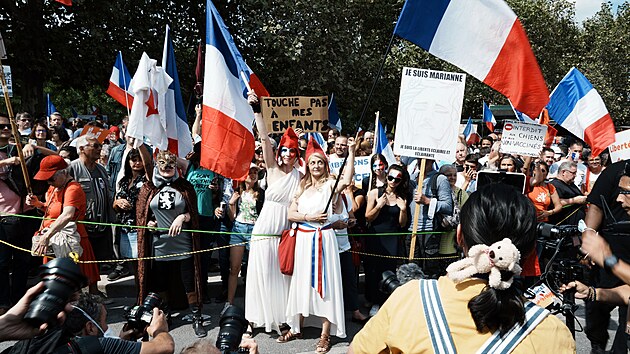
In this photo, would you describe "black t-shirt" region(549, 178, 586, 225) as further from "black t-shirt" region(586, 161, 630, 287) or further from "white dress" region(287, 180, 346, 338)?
"white dress" region(287, 180, 346, 338)

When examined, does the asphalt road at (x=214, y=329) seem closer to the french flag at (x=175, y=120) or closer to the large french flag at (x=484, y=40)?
the french flag at (x=175, y=120)

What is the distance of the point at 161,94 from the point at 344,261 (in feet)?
8.96

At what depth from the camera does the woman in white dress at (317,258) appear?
5711 mm

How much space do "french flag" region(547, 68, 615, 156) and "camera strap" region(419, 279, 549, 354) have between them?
6693 millimetres

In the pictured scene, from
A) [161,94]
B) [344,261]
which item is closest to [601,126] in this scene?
[344,261]

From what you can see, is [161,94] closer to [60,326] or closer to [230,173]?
[230,173]

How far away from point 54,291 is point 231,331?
722mm

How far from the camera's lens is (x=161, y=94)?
668 centimetres

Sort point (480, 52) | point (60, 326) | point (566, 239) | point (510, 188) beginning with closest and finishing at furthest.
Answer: point (510, 188) < point (60, 326) < point (566, 239) < point (480, 52)

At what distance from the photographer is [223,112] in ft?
20.2

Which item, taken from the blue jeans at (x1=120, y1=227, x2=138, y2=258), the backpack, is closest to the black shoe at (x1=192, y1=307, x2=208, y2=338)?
the blue jeans at (x1=120, y1=227, x2=138, y2=258)

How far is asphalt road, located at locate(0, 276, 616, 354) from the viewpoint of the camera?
19.1 ft

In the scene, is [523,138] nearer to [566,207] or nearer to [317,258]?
[566,207]

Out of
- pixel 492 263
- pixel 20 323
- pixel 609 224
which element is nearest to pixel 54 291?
pixel 20 323
